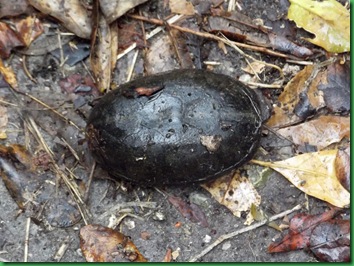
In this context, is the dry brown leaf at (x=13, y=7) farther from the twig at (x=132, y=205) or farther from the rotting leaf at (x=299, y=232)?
the rotting leaf at (x=299, y=232)

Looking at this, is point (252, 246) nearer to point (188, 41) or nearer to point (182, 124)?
point (182, 124)

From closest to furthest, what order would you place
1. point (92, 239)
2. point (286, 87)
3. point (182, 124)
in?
point (182, 124) → point (92, 239) → point (286, 87)

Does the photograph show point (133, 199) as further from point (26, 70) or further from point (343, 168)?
point (343, 168)

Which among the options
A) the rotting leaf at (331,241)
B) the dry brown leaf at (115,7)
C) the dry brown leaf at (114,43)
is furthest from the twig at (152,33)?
the rotting leaf at (331,241)

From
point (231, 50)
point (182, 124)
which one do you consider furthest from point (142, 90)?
point (231, 50)

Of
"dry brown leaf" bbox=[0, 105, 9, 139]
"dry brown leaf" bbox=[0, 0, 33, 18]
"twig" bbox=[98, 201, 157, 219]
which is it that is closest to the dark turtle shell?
"twig" bbox=[98, 201, 157, 219]

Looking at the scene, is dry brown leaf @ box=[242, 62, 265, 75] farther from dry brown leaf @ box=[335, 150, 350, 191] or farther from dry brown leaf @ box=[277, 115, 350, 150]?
dry brown leaf @ box=[335, 150, 350, 191]

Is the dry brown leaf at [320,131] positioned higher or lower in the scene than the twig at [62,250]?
higher

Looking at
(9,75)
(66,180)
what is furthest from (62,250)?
(9,75)
